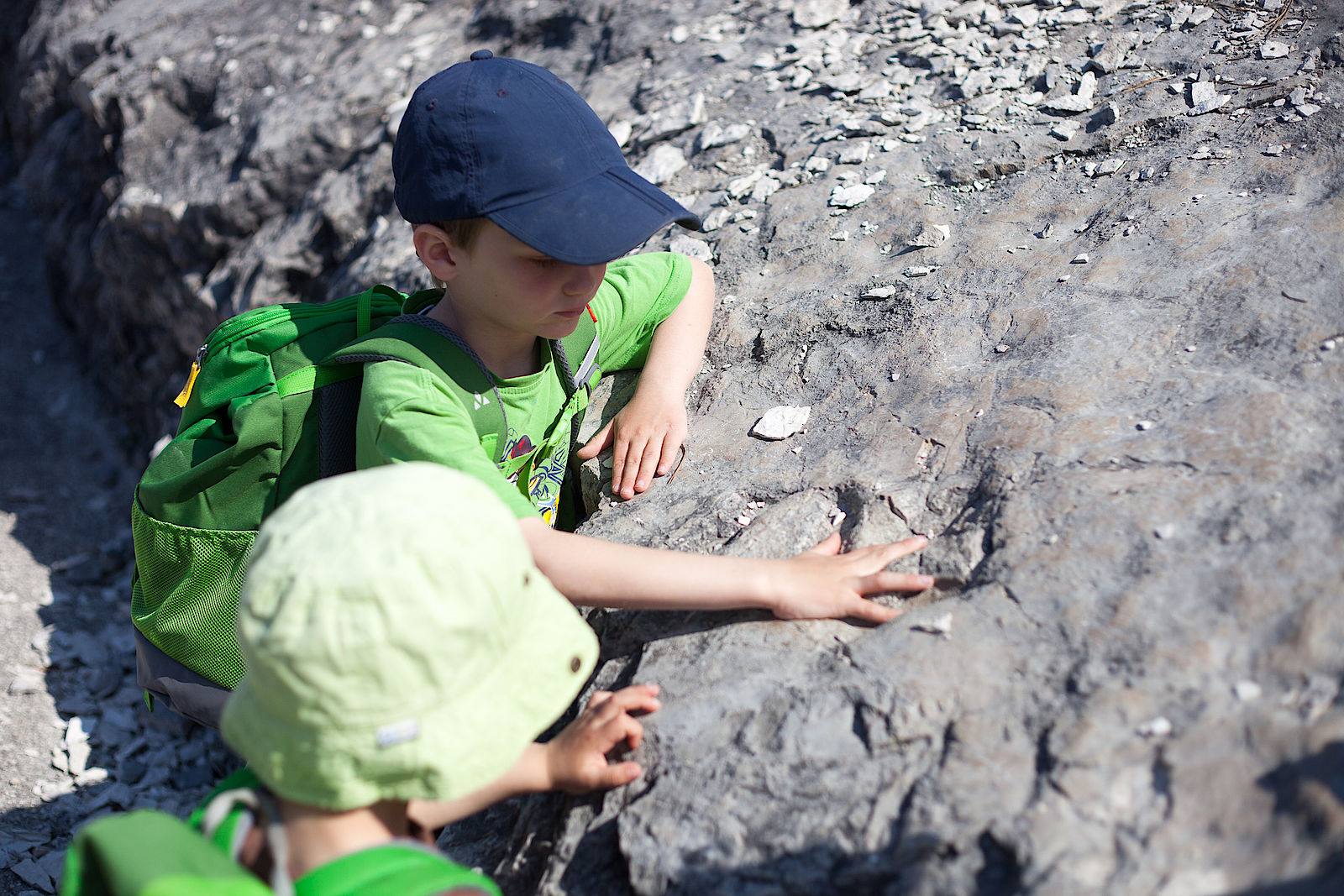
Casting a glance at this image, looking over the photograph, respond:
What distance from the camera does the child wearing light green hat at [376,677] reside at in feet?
4.73

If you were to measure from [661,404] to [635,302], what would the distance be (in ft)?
1.07

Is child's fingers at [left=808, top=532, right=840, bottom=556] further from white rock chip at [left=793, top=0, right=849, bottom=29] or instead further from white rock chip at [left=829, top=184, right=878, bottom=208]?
white rock chip at [left=793, top=0, right=849, bottom=29]

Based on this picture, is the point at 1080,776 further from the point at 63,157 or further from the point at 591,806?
the point at 63,157

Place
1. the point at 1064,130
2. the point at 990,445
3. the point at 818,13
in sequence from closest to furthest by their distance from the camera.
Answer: the point at 990,445
the point at 1064,130
the point at 818,13

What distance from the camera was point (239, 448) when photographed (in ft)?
7.55

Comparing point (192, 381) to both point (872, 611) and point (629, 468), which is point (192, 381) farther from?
point (872, 611)

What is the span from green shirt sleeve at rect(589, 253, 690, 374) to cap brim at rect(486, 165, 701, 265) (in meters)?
0.55

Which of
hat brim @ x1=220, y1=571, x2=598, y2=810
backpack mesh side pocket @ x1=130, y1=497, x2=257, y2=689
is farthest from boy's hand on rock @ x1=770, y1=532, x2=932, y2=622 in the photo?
backpack mesh side pocket @ x1=130, y1=497, x2=257, y2=689

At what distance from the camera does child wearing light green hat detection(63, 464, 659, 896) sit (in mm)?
1441

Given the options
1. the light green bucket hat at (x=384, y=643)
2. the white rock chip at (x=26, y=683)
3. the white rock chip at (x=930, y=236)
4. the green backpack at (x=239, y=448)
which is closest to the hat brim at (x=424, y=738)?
the light green bucket hat at (x=384, y=643)

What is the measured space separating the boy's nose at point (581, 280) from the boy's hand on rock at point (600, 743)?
3.06ft

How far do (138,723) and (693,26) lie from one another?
13.3ft

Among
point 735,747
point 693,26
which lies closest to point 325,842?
point 735,747

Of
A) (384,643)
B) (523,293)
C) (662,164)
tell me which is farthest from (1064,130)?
(384,643)
